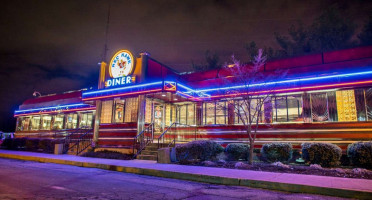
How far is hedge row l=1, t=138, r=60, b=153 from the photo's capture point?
64.7 feet

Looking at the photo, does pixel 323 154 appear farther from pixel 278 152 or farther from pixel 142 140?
pixel 142 140

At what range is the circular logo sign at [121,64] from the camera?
1821 centimetres

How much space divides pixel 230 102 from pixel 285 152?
14.3 feet

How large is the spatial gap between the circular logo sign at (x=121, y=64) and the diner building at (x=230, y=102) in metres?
0.07

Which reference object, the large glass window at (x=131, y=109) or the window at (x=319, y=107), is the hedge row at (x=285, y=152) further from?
the large glass window at (x=131, y=109)

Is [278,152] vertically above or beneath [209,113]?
beneath

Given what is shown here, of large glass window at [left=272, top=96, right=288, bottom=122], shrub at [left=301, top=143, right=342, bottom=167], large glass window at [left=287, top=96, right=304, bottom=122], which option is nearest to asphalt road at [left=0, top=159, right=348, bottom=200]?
shrub at [left=301, top=143, right=342, bottom=167]

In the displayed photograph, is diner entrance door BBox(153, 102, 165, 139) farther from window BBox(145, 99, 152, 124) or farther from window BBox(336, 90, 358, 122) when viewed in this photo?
window BBox(336, 90, 358, 122)

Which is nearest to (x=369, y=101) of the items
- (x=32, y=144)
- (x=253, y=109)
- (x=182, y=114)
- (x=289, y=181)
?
(x=253, y=109)

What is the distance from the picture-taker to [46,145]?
20078 millimetres

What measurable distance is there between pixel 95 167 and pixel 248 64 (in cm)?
1281

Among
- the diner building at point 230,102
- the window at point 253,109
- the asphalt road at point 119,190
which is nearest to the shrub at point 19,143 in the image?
the diner building at point 230,102

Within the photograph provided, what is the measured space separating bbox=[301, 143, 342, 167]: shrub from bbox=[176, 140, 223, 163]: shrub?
420 centimetres

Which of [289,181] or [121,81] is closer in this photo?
[289,181]
